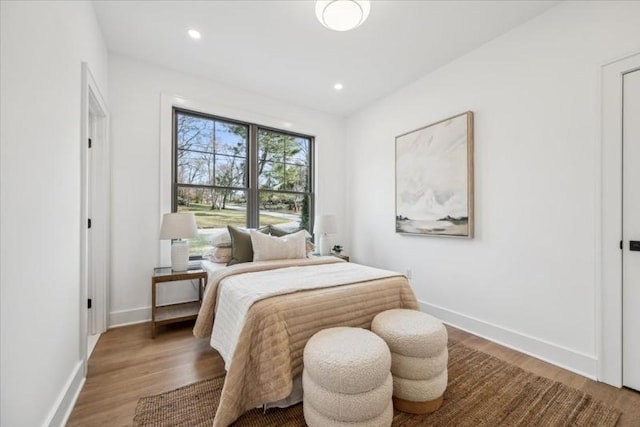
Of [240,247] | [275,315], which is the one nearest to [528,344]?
[275,315]

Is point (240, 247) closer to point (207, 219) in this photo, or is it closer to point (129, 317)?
point (207, 219)

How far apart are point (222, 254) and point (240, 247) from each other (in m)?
0.27

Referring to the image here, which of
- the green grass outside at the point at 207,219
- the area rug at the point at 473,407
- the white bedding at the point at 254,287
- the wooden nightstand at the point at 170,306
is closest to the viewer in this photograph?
the area rug at the point at 473,407

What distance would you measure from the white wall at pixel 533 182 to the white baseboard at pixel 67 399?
3.11 meters

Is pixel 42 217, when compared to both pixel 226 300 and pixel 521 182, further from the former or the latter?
pixel 521 182

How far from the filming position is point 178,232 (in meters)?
2.73

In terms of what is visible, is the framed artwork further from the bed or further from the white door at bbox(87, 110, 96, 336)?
the white door at bbox(87, 110, 96, 336)

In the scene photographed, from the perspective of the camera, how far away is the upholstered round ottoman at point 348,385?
1.28m

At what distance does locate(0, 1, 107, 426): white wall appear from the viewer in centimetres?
105

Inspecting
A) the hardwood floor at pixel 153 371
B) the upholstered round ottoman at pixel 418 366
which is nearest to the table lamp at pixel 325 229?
the hardwood floor at pixel 153 371

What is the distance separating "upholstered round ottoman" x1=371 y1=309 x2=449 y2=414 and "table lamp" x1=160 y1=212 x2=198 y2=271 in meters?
2.14

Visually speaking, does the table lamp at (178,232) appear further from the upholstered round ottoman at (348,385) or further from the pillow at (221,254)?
the upholstered round ottoman at (348,385)

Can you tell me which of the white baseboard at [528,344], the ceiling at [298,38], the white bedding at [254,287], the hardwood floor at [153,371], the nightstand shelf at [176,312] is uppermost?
the ceiling at [298,38]

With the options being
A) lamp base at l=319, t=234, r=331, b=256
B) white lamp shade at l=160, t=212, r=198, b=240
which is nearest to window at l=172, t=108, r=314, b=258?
lamp base at l=319, t=234, r=331, b=256
